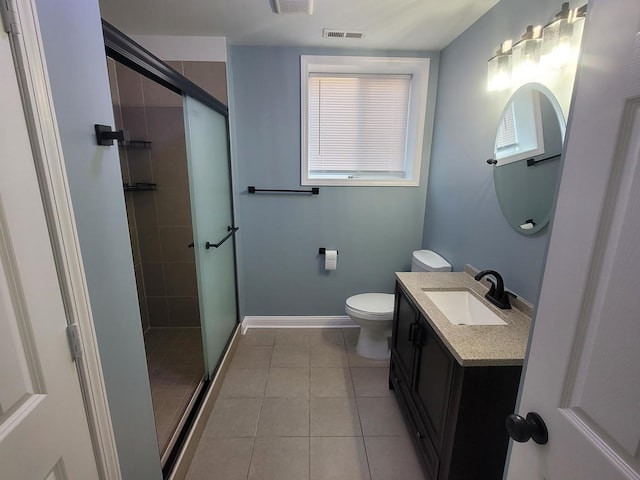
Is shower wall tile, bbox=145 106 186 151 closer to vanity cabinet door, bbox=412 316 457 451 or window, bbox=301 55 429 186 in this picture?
window, bbox=301 55 429 186

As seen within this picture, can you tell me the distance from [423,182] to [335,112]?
0.96m

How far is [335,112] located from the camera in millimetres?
2543

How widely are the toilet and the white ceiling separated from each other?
1567mm

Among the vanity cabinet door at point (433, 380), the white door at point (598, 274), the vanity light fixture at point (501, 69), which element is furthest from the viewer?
the vanity light fixture at point (501, 69)

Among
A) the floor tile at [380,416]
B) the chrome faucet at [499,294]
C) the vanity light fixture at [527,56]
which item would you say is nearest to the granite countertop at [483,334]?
the chrome faucet at [499,294]

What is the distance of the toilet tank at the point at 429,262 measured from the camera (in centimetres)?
217

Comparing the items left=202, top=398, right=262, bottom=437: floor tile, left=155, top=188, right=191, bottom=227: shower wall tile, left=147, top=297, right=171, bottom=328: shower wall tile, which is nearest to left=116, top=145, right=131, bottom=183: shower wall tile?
left=155, top=188, right=191, bottom=227: shower wall tile

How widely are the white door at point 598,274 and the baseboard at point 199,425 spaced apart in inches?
60.0

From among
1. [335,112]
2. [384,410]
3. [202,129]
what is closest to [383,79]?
[335,112]

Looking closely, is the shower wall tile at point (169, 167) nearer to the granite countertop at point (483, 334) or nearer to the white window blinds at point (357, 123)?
the white window blinds at point (357, 123)

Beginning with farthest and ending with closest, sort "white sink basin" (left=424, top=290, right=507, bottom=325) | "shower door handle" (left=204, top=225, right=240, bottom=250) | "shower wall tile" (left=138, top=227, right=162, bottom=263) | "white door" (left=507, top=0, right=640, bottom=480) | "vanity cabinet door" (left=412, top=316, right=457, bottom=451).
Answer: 1. "shower wall tile" (left=138, top=227, right=162, bottom=263)
2. "shower door handle" (left=204, top=225, right=240, bottom=250)
3. "white sink basin" (left=424, top=290, right=507, bottom=325)
4. "vanity cabinet door" (left=412, top=316, right=457, bottom=451)
5. "white door" (left=507, top=0, right=640, bottom=480)

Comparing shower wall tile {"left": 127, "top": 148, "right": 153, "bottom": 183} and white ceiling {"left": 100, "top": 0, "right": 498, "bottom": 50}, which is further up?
white ceiling {"left": 100, "top": 0, "right": 498, "bottom": 50}

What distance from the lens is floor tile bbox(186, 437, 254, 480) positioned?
1.50m

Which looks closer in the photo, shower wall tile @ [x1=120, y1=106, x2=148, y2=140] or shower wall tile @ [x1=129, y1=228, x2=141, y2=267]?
shower wall tile @ [x1=120, y1=106, x2=148, y2=140]
